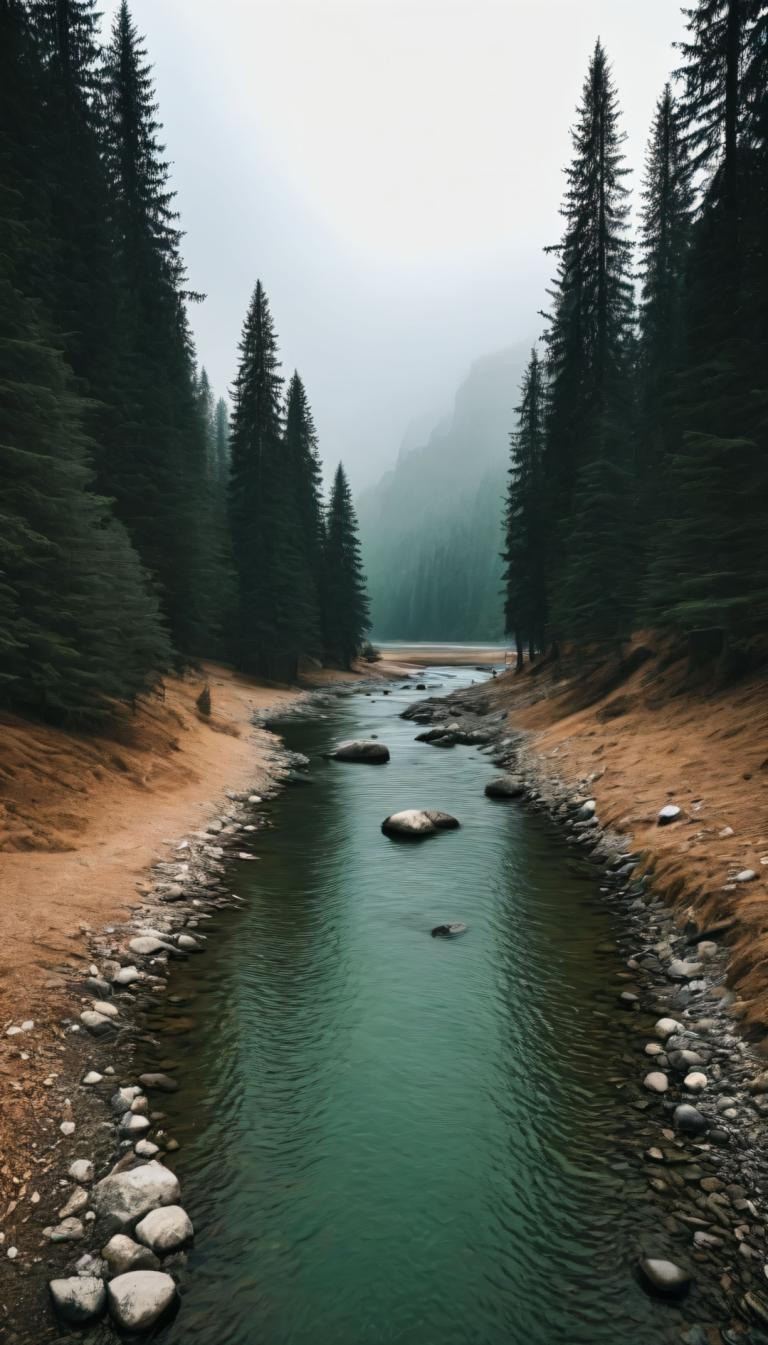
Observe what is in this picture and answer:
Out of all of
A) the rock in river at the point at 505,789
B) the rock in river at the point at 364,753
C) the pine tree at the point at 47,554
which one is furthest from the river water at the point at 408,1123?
the rock in river at the point at 364,753

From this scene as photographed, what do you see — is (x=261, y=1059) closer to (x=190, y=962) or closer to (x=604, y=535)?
(x=190, y=962)

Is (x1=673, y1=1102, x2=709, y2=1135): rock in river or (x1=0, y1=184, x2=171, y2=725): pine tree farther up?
(x1=0, y1=184, x2=171, y2=725): pine tree

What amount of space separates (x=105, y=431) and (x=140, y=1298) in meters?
25.9

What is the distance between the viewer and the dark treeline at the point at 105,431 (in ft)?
44.4

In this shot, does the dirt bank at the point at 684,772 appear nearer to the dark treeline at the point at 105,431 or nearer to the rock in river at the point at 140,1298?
the rock in river at the point at 140,1298

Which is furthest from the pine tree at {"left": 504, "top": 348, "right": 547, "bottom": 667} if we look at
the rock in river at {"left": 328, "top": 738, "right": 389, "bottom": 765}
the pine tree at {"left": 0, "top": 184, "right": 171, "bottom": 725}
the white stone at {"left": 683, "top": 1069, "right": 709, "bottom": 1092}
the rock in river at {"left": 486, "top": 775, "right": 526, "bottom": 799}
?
the white stone at {"left": 683, "top": 1069, "right": 709, "bottom": 1092}

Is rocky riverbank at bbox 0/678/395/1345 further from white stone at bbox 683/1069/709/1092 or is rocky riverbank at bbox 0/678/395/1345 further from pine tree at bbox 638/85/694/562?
pine tree at bbox 638/85/694/562

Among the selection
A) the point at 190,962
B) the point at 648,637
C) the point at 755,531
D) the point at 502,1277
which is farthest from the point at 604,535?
the point at 502,1277

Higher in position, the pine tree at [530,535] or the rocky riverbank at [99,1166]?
the pine tree at [530,535]

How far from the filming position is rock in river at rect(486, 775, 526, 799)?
1820 centimetres

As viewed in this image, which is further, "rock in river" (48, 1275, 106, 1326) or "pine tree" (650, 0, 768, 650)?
"pine tree" (650, 0, 768, 650)

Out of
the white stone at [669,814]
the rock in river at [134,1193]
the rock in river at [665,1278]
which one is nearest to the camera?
the rock in river at [665,1278]

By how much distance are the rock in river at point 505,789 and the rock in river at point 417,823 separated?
296 centimetres

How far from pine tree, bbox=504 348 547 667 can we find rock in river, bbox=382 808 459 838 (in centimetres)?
2308
